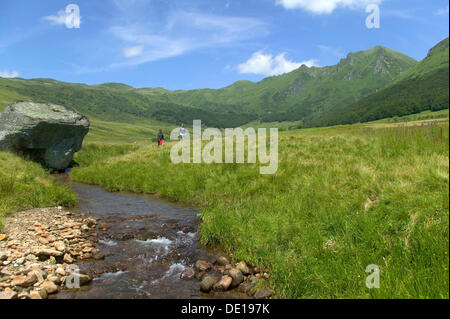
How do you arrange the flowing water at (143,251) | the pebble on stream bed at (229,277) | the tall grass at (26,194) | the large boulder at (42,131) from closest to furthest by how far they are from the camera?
the pebble on stream bed at (229,277)
the flowing water at (143,251)
the tall grass at (26,194)
the large boulder at (42,131)

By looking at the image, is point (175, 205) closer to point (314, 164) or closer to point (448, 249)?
point (314, 164)

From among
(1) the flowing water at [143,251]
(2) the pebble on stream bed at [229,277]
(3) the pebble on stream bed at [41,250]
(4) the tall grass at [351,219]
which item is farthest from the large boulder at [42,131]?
(2) the pebble on stream bed at [229,277]

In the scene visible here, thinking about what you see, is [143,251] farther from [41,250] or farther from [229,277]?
[229,277]

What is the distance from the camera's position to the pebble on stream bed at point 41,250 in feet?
21.0

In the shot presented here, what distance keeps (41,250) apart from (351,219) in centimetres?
854

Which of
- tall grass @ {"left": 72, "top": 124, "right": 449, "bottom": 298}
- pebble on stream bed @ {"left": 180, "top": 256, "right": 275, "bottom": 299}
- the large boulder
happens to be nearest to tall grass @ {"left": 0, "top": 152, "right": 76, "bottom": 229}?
tall grass @ {"left": 72, "top": 124, "right": 449, "bottom": 298}

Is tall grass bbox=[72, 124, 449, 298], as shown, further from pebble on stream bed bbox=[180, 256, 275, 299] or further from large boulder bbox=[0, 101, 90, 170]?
large boulder bbox=[0, 101, 90, 170]

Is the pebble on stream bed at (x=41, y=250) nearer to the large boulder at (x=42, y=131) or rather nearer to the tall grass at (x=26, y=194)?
the tall grass at (x=26, y=194)

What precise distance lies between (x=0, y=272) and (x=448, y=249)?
9.50 meters

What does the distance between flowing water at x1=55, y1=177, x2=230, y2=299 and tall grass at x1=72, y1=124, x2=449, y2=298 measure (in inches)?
43.2

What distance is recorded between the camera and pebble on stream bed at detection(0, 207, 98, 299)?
21.0 ft

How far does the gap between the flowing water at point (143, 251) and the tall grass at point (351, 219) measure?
1.10 metres

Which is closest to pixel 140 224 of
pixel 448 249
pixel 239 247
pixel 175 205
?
pixel 175 205
